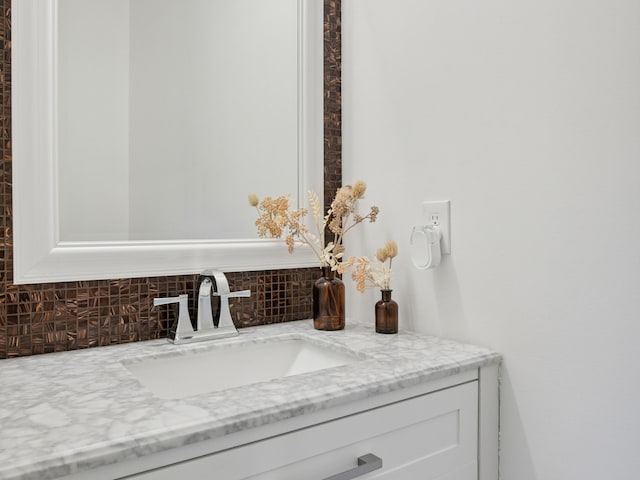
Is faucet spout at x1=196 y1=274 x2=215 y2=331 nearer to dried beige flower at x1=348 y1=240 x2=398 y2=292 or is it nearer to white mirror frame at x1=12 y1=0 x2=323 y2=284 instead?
white mirror frame at x1=12 y1=0 x2=323 y2=284

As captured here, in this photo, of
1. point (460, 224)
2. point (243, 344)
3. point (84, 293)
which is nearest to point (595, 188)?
point (460, 224)

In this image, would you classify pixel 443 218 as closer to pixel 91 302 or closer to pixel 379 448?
pixel 379 448

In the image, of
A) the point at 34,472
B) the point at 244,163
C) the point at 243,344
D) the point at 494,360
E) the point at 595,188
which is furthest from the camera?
the point at 244,163

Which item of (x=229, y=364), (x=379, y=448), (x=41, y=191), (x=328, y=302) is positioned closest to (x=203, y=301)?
(x=229, y=364)

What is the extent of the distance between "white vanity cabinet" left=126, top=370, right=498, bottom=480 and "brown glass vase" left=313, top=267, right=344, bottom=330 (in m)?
0.36

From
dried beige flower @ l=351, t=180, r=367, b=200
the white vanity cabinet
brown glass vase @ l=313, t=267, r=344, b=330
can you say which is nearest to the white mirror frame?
brown glass vase @ l=313, t=267, r=344, b=330

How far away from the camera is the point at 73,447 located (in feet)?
1.84

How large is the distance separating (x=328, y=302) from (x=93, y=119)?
0.67 metres

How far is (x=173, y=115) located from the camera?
117cm

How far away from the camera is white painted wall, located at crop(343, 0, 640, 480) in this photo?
0.82 m

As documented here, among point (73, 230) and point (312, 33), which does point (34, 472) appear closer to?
point (73, 230)

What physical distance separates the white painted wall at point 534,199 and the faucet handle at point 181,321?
→ 0.51 m

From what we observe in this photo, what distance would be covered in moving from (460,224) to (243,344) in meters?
0.55

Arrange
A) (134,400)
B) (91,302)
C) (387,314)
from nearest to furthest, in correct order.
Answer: (134,400)
(91,302)
(387,314)
